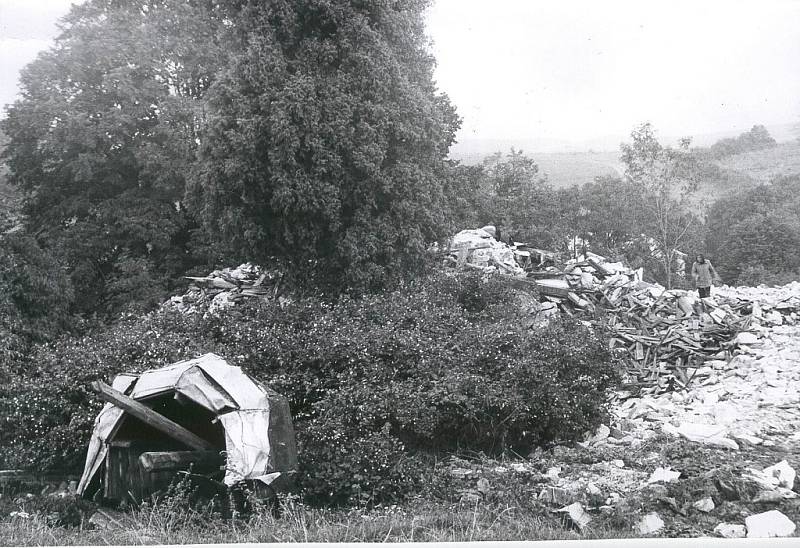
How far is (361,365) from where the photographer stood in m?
7.86

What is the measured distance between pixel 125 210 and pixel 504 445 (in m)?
A: 7.67

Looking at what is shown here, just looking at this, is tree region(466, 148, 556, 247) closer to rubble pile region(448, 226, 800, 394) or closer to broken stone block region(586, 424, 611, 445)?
rubble pile region(448, 226, 800, 394)

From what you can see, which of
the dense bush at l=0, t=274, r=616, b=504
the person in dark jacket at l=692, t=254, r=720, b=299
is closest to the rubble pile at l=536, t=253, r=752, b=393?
the person in dark jacket at l=692, t=254, r=720, b=299

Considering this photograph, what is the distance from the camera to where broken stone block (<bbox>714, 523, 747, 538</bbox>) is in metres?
4.42

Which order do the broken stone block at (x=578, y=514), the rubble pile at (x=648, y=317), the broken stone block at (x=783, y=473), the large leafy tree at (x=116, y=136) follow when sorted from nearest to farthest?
1. the broken stone block at (x=578, y=514)
2. the broken stone block at (x=783, y=473)
3. the large leafy tree at (x=116, y=136)
4. the rubble pile at (x=648, y=317)

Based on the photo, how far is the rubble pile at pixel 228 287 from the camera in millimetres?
14180

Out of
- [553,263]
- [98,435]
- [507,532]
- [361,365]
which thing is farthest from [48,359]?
[553,263]

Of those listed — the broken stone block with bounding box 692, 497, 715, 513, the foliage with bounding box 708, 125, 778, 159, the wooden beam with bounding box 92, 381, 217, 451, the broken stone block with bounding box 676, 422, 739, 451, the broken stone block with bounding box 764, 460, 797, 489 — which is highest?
the foliage with bounding box 708, 125, 778, 159

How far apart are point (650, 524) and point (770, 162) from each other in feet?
14.1

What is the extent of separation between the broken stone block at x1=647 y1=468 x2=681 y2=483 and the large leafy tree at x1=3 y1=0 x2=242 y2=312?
7.15m

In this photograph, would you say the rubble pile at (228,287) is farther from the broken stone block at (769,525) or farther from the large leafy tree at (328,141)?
the broken stone block at (769,525)

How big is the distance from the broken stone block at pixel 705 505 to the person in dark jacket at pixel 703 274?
28.5 ft

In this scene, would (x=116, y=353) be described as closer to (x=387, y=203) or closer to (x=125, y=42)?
(x=125, y=42)

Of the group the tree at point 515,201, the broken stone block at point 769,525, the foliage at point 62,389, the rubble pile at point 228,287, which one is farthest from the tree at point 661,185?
the rubble pile at point 228,287
